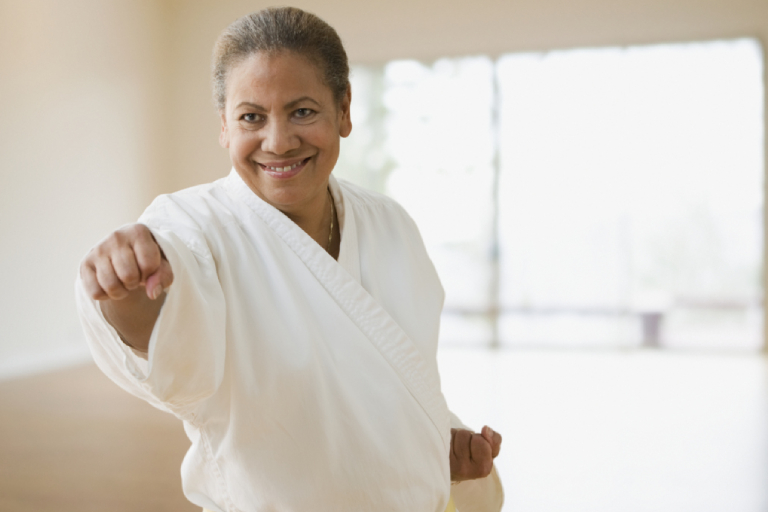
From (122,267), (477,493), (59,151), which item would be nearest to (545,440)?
(477,493)

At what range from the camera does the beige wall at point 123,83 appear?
5086mm

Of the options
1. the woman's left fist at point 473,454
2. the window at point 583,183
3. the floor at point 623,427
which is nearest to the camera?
the woman's left fist at point 473,454

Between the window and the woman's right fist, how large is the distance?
5.94m

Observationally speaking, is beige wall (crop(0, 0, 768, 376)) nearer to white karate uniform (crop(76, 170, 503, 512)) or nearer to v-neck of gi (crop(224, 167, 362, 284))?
v-neck of gi (crop(224, 167, 362, 284))

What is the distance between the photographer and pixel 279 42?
0.98m

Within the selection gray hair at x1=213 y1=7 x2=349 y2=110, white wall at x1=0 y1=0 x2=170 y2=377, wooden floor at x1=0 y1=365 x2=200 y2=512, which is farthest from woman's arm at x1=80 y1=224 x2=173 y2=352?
white wall at x1=0 y1=0 x2=170 y2=377

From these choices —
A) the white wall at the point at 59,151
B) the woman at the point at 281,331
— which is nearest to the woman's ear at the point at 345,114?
the woman at the point at 281,331

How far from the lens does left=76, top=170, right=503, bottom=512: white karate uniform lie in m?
0.78

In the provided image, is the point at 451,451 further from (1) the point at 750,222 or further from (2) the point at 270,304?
(1) the point at 750,222

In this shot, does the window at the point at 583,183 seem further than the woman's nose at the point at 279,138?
Yes

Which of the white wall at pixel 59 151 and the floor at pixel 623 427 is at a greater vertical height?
the white wall at pixel 59 151

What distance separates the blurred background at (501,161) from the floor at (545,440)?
11 cm

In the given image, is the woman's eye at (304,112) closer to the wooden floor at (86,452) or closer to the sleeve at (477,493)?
the sleeve at (477,493)

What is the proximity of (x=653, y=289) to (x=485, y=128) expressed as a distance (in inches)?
83.5
